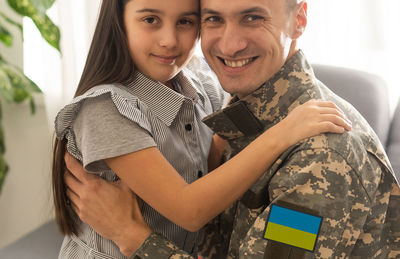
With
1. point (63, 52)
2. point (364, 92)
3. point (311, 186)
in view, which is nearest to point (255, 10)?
point (311, 186)

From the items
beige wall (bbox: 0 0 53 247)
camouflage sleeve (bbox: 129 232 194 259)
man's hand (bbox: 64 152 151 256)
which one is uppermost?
man's hand (bbox: 64 152 151 256)

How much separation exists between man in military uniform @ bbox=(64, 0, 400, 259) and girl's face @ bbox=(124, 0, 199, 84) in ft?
0.13

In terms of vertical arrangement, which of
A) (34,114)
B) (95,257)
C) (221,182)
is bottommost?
(34,114)

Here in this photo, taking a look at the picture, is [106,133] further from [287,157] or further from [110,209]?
[287,157]

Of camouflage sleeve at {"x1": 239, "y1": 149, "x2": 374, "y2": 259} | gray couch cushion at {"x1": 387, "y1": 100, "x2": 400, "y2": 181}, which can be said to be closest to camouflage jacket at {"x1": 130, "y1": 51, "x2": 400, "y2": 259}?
camouflage sleeve at {"x1": 239, "y1": 149, "x2": 374, "y2": 259}

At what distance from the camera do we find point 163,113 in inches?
49.6

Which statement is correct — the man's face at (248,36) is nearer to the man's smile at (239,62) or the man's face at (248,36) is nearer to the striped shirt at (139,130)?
the man's smile at (239,62)

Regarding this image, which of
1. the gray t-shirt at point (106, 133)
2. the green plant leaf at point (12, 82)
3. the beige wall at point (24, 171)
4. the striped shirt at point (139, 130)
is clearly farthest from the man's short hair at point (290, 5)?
the beige wall at point (24, 171)

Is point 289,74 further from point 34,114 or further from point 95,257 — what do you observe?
point 34,114

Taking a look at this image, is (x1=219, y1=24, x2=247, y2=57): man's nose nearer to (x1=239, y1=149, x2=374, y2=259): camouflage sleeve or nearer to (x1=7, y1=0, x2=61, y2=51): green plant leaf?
(x1=239, y1=149, x2=374, y2=259): camouflage sleeve

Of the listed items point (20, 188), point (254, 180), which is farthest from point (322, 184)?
point (20, 188)

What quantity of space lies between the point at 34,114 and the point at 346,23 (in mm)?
1410

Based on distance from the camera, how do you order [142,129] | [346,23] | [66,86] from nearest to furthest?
[142,129], [346,23], [66,86]

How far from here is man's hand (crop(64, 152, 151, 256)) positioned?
123 cm
